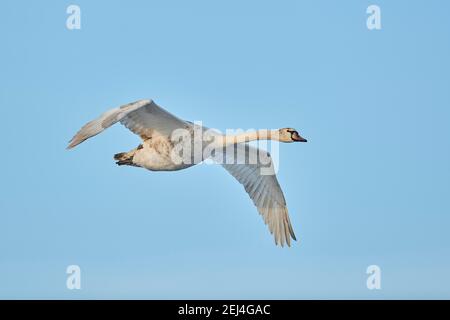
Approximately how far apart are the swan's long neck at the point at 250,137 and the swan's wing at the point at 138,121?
1.10 meters

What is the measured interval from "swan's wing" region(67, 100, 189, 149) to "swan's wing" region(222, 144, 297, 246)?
3306mm

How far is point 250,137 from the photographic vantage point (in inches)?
805

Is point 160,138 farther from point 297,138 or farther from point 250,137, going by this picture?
point 297,138

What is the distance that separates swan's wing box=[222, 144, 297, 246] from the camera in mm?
22594

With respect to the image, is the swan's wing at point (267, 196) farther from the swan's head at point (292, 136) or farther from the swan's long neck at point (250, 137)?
the swan's head at point (292, 136)

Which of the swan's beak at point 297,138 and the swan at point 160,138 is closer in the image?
the swan at point 160,138

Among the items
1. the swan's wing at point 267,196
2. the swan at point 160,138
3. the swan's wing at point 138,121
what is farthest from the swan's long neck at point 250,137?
the swan's wing at point 267,196

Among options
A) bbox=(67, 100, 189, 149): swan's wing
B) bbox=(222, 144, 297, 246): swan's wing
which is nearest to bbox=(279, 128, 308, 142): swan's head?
bbox=(222, 144, 297, 246): swan's wing

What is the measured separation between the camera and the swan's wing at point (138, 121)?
18.2 m

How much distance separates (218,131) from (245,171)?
2722 mm

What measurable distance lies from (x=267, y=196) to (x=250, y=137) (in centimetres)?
296

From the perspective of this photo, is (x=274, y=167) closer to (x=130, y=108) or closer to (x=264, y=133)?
(x=264, y=133)

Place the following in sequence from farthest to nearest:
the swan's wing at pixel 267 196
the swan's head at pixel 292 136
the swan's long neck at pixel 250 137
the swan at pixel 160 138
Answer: the swan's wing at pixel 267 196
the swan's head at pixel 292 136
the swan's long neck at pixel 250 137
the swan at pixel 160 138

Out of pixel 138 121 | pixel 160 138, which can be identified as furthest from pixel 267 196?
pixel 138 121
